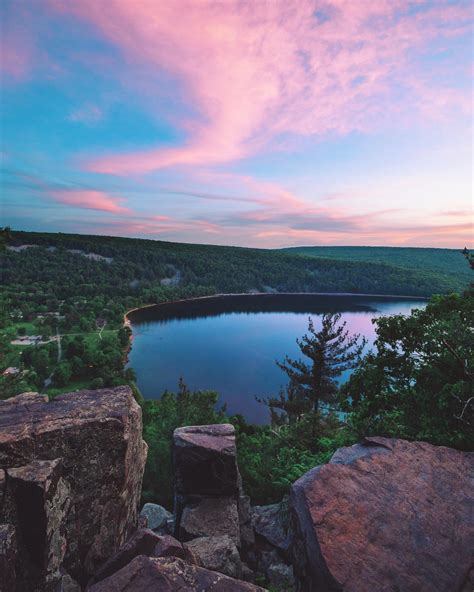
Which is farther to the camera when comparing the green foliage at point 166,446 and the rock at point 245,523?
the green foliage at point 166,446

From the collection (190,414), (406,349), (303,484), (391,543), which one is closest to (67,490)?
(303,484)

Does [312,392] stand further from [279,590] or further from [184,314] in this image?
[184,314]

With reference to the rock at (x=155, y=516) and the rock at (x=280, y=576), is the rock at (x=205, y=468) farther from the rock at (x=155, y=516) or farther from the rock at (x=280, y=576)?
the rock at (x=280, y=576)

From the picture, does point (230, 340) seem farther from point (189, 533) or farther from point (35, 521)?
point (35, 521)

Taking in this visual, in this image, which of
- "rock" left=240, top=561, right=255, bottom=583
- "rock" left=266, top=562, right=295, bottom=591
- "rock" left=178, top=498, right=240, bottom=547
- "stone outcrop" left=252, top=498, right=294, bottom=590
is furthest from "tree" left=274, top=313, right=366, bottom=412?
"rock" left=240, top=561, right=255, bottom=583

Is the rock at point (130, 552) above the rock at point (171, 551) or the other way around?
the other way around

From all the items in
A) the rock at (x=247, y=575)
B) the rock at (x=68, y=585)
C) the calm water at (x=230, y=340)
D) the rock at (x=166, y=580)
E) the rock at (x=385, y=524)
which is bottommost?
the calm water at (x=230, y=340)

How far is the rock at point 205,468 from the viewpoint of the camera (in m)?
11.3

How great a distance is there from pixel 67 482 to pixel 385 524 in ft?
19.1

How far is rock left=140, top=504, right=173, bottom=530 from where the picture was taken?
37.6 ft

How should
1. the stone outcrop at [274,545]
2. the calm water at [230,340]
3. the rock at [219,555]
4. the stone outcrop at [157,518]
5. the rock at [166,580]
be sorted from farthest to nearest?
the calm water at [230,340] < the stone outcrop at [157,518] < the stone outcrop at [274,545] < the rock at [219,555] < the rock at [166,580]

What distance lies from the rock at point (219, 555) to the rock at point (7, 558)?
445 cm

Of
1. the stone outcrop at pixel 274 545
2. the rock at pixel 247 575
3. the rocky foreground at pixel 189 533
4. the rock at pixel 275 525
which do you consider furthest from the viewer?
the rock at pixel 275 525

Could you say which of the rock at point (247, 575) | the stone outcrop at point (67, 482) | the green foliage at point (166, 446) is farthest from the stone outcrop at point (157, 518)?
the stone outcrop at point (67, 482)
